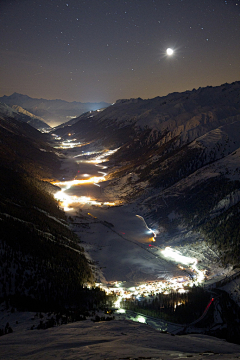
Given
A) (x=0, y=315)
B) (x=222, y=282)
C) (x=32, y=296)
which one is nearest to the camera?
(x=0, y=315)

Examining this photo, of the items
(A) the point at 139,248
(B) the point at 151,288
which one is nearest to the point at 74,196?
(A) the point at 139,248

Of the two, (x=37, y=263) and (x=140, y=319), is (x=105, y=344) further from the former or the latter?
(x=37, y=263)

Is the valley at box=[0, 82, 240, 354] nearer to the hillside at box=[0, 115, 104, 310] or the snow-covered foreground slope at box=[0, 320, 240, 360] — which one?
the hillside at box=[0, 115, 104, 310]

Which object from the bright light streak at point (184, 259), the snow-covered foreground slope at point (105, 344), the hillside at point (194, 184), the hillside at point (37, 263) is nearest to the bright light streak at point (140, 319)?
the snow-covered foreground slope at point (105, 344)

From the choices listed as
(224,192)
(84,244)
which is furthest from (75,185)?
(224,192)

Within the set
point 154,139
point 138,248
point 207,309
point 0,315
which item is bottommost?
point 207,309

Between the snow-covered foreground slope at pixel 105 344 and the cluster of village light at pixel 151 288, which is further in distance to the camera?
the cluster of village light at pixel 151 288

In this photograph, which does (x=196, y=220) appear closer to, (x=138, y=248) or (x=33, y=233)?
(x=138, y=248)

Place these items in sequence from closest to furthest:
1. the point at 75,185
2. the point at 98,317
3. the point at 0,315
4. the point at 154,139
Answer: the point at 0,315 → the point at 98,317 → the point at 75,185 → the point at 154,139

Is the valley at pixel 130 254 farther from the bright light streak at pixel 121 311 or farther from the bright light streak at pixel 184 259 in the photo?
the bright light streak at pixel 121 311

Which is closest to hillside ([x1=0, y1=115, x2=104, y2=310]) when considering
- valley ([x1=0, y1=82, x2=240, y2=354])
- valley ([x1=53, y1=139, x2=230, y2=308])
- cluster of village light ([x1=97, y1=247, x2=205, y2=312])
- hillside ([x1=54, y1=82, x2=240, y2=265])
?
valley ([x1=0, y1=82, x2=240, y2=354])
